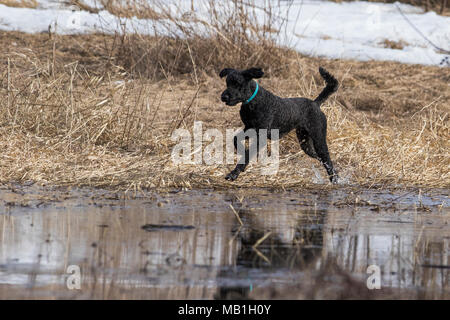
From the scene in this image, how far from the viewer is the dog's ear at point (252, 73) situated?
827cm

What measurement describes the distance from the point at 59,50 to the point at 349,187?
8358 mm

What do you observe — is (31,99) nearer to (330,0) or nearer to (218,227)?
(218,227)

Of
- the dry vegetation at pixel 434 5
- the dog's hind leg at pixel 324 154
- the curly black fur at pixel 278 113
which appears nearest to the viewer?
the curly black fur at pixel 278 113

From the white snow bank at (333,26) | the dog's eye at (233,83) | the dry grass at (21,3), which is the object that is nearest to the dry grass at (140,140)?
the dog's eye at (233,83)

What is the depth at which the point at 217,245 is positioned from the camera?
5.77 meters

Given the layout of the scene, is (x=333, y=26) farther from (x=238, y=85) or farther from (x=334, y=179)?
(x=238, y=85)

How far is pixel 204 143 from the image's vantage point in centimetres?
1055

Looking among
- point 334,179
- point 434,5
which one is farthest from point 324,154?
point 434,5

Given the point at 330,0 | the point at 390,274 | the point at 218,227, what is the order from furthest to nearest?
the point at 330,0 → the point at 218,227 → the point at 390,274

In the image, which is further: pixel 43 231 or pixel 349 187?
pixel 349 187

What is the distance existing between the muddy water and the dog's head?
3.28 feet

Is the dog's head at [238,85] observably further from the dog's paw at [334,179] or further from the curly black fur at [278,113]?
the dog's paw at [334,179]

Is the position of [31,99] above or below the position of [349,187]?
above
